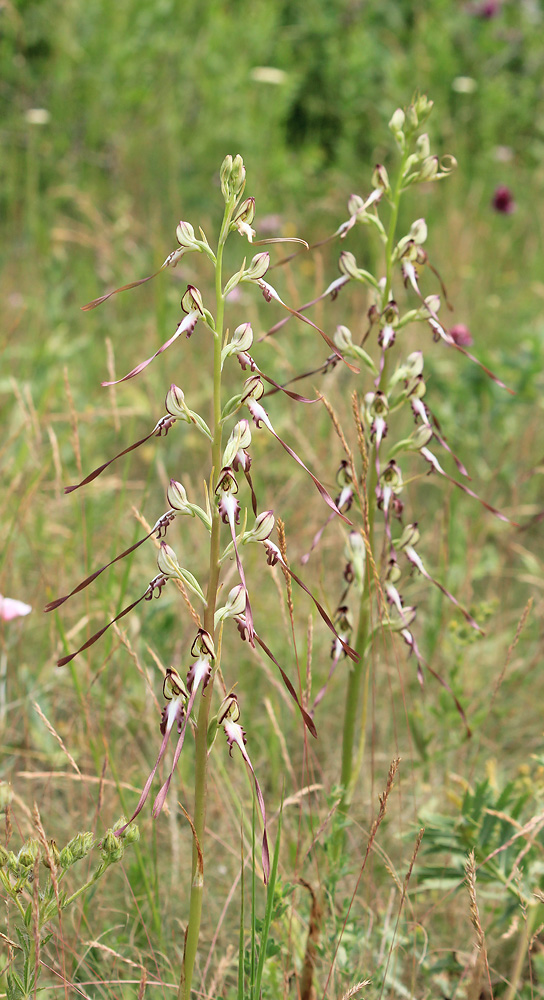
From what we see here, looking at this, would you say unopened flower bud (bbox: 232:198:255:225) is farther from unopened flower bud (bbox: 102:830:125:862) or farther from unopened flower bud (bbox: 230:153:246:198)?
unopened flower bud (bbox: 102:830:125:862)

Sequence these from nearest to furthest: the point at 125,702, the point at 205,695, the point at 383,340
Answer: the point at 205,695 < the point at 383,340 < the point at 125,702

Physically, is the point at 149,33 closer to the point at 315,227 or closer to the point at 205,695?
the point at 315,227

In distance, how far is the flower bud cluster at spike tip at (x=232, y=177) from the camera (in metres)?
1.13

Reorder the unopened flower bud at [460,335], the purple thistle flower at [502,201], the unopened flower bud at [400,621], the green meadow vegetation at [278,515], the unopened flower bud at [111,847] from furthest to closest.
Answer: the purple thistle flower at [502,201] < the unopened flower bud at [460,335] < the unopened flower bud at [400,621] < the green meadow vegetation at [278,515] < the unopened flower bud at [111,847]

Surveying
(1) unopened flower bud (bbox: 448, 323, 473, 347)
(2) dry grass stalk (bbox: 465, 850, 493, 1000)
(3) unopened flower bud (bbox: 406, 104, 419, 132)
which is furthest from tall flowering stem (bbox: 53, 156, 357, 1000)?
(1) unopened flower bud (bbox: 448, 323, 473, 347)

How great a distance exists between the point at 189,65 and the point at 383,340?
18.4 ft

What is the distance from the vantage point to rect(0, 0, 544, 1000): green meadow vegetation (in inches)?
60.5

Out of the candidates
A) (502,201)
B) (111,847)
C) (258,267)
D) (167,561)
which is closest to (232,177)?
(258,267)

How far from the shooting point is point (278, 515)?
3.06 meters

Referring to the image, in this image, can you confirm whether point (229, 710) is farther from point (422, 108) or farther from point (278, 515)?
point (278, 515)

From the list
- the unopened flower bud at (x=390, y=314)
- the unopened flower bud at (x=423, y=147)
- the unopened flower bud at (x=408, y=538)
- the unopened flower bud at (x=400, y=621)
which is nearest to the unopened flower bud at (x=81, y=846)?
the unopened flower bud at (x=400, y=621)

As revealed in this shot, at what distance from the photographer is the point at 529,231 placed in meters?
5.95

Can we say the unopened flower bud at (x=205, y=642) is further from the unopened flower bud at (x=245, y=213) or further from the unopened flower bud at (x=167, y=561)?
the unopened flower bud at (x=245, y=213)

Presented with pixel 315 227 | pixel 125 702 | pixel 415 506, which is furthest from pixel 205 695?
pixel 315 227
